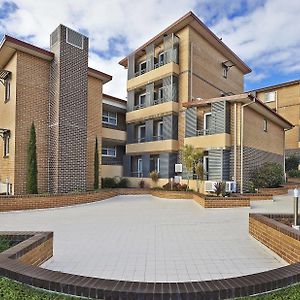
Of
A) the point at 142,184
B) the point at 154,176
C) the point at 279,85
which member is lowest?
the point at 142,184

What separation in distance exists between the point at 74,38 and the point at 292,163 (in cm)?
2466

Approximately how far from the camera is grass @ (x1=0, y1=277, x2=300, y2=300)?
3057 mm

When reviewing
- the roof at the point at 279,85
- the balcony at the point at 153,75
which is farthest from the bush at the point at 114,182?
the roof at the point at 279,85

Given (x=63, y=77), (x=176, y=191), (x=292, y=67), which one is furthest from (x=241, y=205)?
(x=292, y=67)

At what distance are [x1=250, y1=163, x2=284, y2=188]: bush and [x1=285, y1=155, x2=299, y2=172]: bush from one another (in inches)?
421

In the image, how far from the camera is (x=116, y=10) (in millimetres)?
11336

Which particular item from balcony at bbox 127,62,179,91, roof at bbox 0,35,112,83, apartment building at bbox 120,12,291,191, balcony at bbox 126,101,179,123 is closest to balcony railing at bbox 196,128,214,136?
apartment building at bbox 120,12,291,191

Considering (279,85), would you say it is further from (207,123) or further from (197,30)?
(207,123)

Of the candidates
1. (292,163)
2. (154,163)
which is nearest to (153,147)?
(154,163)

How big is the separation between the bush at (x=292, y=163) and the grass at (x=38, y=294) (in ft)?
88.6

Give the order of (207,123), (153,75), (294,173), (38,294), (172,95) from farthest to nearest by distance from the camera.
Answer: (294,173) → (153,75) → (172,95) → (207,123) → (38,294)

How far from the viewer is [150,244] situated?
247 inches

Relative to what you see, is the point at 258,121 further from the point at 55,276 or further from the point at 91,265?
the point at 55,276

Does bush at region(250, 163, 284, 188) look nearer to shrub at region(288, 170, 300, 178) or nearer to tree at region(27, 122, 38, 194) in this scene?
shrub at region(288, 170, 300, 178)
